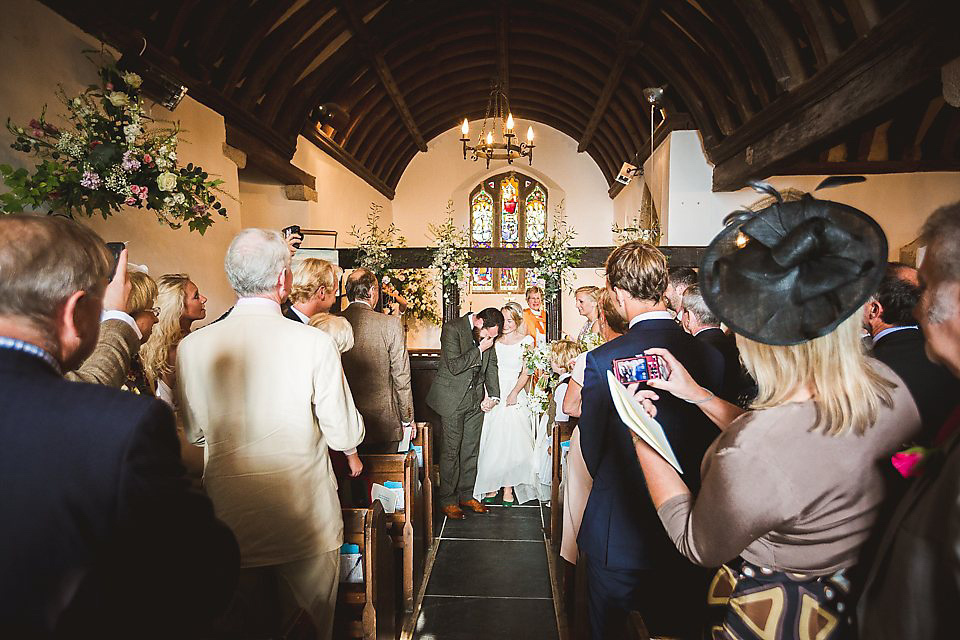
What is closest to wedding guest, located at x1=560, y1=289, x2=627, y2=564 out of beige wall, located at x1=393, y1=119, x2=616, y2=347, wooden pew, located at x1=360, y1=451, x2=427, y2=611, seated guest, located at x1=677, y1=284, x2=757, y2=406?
seated guest, located at x1=677, y1=284, x2=757, y2=406

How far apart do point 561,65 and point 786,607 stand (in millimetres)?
9011

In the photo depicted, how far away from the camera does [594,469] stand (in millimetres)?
1885

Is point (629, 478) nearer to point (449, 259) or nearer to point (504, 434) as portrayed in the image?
point (504, 434)

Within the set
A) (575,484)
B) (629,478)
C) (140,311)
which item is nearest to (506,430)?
(575,484)

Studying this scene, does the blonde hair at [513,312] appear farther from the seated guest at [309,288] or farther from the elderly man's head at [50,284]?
the elderly man's head at [50,284]

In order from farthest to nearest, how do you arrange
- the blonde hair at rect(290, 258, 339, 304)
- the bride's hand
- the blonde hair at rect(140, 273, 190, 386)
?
1. the blonde hair at rect(290, 258, 339, 304)
2. the blonde hair at rect(140, 273, 190, 386)
3. the bride's hand

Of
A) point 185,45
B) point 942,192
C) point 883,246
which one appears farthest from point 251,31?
point 942,192

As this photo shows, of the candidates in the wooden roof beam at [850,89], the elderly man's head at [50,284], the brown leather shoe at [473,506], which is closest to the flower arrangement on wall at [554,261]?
the wooden roof beam at [850,89]

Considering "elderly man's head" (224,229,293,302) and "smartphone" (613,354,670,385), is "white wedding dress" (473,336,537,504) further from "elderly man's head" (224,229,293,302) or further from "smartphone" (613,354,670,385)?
"smartphone" (613,354,670,385)

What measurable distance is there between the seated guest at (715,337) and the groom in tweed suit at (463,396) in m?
1.81

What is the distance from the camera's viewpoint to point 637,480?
1.82 metres

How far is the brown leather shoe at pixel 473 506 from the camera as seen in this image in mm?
4512

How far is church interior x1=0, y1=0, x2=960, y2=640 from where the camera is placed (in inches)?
119

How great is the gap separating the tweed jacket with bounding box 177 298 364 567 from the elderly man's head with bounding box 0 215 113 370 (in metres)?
0.83
